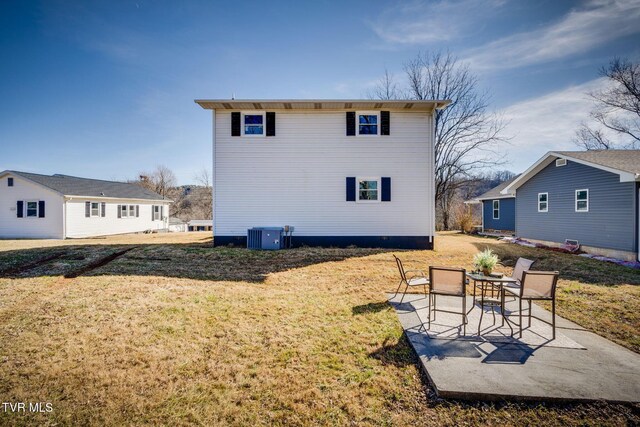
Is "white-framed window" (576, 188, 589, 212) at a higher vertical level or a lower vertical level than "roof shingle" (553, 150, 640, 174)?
lower

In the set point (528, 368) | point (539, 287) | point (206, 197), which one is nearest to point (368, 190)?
point (539, 287)

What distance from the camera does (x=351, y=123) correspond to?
39.5 feet

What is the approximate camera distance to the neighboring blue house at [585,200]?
10188mm

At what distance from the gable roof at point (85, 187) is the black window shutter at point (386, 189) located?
20.8 m

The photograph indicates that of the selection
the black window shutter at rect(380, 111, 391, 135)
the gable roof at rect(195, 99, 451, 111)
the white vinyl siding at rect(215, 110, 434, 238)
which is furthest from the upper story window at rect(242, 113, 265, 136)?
the black window shutter at rect(380, 111, 391, 135)

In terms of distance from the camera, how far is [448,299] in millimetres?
5555

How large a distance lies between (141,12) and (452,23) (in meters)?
11.8

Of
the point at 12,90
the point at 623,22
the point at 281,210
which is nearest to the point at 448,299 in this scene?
the point at 281,210

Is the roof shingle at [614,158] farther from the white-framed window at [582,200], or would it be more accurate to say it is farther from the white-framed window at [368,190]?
the white-framed window at [368,190]

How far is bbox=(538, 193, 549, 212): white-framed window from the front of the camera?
14.3m

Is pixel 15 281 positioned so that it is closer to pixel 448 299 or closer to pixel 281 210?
pixel 281 210

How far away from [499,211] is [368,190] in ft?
52.6

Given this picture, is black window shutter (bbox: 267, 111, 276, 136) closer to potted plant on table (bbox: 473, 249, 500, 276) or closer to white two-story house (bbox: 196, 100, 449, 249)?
white two-story house (bbox: 196, 100, 449, 249)

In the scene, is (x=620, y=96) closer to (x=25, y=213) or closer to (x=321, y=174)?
(x=321, y=174)
